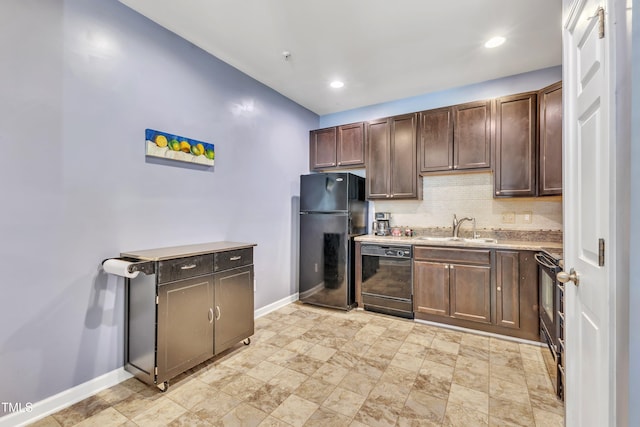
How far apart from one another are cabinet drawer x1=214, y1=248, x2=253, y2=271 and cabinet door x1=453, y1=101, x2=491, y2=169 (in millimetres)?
2554

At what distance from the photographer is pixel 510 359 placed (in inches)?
95.6

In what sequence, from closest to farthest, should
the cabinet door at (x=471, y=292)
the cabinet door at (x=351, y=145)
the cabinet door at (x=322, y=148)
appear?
the cabinet door at (x=471, y=292) < the cabinet door at (x=351, y=145) < the cabinet door at (x=322, y=148)

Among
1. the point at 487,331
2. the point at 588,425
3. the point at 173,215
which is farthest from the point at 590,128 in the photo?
the point at 173,215

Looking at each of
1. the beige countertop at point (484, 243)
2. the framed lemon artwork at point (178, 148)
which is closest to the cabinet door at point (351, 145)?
the beige countertop at point (484, 243)

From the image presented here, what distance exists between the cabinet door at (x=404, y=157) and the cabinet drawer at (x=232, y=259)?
203cm

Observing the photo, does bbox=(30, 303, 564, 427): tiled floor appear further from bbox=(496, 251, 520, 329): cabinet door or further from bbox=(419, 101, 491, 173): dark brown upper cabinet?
→ bbox=(419, 101, 491, 173): dark brown upper cabinet

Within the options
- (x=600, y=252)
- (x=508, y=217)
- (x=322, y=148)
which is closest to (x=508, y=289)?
(x=508, y=217)

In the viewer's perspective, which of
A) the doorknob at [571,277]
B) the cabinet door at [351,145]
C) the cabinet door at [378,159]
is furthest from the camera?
the cabinet door at [351,145]

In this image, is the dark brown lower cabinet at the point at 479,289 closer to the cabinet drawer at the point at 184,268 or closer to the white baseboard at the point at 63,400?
the cabinet drawer at the point at 184,268

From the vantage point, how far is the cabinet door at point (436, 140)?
3.33 m

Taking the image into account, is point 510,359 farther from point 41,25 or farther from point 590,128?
point 41,25

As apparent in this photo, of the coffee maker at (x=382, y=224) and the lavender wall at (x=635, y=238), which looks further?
the coffee maker at (x=382, y=224)

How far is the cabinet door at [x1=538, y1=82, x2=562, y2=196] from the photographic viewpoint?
2611 mm

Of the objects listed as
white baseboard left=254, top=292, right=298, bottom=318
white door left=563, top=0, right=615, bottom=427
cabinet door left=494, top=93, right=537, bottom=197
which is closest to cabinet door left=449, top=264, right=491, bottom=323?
cabinet door left=494, top=93, right=537, bottom=197
